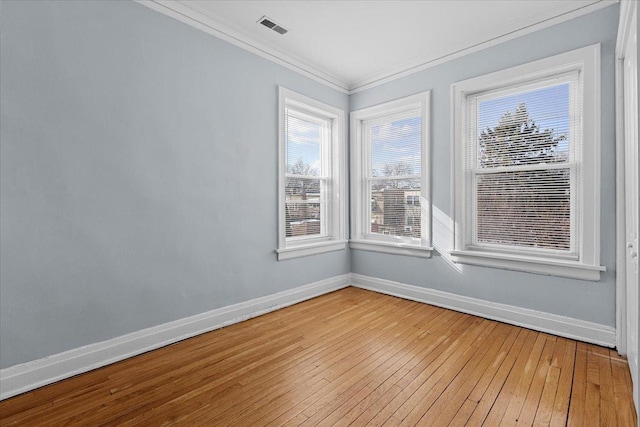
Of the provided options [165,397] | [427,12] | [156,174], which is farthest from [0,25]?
[427,12]

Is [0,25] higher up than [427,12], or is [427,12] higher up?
[427,12]

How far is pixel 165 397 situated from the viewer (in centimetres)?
191

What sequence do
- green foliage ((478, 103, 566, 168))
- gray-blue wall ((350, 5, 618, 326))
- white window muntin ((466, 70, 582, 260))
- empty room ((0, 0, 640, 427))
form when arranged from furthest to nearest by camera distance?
green foliage ((478, 103, 566, 168))
white window muntin ((466, 70, 582, 260))
gray-blue wall ((350, 5, 618, 326))
empty room ((0, 0, 640, 427))

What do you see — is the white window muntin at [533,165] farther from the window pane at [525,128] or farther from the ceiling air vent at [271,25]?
the ceiling air vent at [271,25]

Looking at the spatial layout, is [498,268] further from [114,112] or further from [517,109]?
[114,112]

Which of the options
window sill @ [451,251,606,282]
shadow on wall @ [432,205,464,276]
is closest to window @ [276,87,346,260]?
shadow on wall @ [432,205,464,276]

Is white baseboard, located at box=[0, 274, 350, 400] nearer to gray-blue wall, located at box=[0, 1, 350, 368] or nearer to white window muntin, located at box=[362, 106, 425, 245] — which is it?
gray-blue wall, located at box=[0, 1, 350, 368]

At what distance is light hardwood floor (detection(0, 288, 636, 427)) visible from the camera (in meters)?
1.74

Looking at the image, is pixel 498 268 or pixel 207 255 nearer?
pixel 207 255

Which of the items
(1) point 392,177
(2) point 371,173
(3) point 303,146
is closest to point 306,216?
(3) point 303,146

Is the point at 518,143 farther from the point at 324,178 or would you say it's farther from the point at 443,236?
the point at 324,178

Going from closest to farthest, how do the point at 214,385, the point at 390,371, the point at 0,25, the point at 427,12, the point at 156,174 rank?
the point at 0,25 → the point at 214,385 → the point at 390,371 → the point at 156,174 → the point at 427,12

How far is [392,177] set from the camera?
13.4 feet

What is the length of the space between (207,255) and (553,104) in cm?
344
